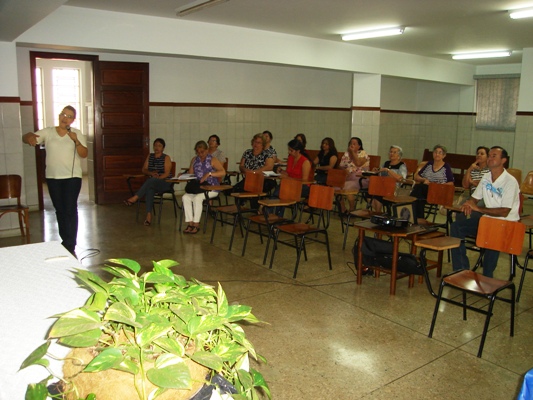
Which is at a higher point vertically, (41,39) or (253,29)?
(253,29)

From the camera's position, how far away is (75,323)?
1.14 metres

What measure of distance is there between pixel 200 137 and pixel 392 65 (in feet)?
13.3

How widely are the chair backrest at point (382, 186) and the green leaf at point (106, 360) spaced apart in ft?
18.3

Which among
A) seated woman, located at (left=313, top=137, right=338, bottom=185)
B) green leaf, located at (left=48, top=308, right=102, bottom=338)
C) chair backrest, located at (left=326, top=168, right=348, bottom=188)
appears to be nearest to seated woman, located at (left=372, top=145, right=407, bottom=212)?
chair backrest, located at (left=326, top=168, right=348, bottom=188)

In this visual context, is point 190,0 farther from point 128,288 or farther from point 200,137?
point 128,288

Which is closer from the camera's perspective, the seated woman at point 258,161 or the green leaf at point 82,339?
the green leaf at point 82,339

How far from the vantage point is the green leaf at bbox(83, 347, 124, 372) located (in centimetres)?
106

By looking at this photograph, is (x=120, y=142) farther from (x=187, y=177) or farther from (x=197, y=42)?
(x=197, y=42)

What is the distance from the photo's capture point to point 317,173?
8.48 metres

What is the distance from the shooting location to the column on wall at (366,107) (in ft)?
32.1

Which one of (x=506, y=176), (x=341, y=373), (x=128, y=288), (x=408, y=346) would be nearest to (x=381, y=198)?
(x=506, y=176)

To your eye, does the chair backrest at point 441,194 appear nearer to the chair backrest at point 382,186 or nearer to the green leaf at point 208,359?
the chair backrest at point 382,186

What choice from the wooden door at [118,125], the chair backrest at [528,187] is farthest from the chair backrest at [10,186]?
the chair backrest at [528,187]

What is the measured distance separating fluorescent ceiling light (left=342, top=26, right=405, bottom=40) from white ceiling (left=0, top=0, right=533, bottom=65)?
0.16m
